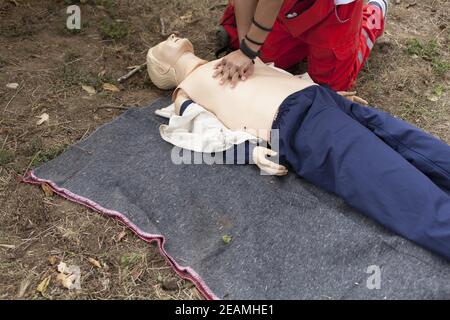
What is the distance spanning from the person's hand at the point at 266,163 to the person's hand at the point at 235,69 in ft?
1.33

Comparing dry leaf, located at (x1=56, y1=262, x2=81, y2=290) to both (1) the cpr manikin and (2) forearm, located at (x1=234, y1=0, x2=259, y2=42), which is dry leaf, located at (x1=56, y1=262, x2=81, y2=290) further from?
(2) forearm, located at (x1=234, y1=0, x2=259, y2=42)

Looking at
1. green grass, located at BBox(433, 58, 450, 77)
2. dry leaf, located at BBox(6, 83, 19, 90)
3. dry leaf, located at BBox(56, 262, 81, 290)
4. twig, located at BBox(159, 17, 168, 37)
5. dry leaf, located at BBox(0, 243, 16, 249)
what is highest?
green grass, located at BBox(433, 58, 450, 77)

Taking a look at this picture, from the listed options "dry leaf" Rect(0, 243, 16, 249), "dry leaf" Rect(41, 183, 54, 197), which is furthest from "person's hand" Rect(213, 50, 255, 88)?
"dry leaf" Rect(0, 243, 16, 249)

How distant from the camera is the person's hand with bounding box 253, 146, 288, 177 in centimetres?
225

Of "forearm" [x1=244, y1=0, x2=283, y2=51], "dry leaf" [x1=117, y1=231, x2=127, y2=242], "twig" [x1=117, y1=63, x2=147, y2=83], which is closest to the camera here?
"dry leaf" [x1=117, y1=231, x2=127, y2=242]

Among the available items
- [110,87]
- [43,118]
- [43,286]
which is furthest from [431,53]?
[43,286]

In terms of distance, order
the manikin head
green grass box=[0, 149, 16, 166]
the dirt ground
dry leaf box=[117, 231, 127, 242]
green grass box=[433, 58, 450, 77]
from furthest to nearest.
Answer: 1. green grass box=[433, 58, 450, 77]
2. the manikin head
3. green grass box=[0, 149, 16, 166]
4. dry leaf box=[117, 231, 127, 242]
5. the dirt ground

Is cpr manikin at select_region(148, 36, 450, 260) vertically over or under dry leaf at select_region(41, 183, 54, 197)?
over

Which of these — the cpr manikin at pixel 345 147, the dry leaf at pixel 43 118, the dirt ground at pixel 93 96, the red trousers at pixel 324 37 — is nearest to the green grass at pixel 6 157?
the dirt ground at pixel 93 96

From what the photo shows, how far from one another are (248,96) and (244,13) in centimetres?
45

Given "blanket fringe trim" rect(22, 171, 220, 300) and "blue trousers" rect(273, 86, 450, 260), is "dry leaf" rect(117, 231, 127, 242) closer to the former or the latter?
"blanket fringe trim" rect(22, 171, 220, 300)

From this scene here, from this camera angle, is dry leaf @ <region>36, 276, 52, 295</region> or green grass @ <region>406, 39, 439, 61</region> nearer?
dry leaf @ <region>36, 276, 52, 295</region>

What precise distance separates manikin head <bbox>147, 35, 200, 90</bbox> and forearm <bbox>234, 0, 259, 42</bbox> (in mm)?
333
